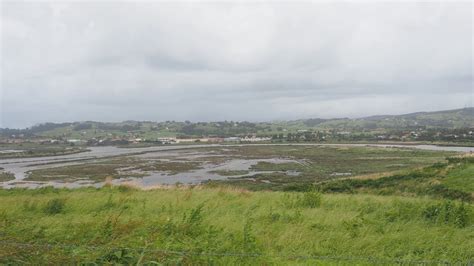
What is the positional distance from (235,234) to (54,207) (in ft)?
23.7

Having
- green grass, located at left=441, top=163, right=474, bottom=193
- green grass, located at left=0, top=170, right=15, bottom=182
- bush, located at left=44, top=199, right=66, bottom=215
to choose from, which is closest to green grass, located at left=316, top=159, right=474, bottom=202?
green grass, located at left=441, top=163, right=474, bottom=193

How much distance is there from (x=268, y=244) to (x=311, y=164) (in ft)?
206

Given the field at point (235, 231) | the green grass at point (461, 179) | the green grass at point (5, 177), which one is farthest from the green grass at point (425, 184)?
the green grass at point (5, 177)

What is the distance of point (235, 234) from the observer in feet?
26.7

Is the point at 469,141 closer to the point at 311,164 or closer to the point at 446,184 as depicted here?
the point at 311,164

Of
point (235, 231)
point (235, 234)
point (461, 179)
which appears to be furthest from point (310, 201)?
point (461, 179)

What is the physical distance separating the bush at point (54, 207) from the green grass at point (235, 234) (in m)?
0.03

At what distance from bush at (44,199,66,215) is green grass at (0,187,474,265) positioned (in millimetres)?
32

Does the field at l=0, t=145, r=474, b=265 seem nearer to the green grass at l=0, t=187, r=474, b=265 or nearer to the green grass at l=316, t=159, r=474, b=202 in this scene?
the green grass at l=0, t=187, r=474, b=265

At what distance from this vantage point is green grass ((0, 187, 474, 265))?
20.5ft

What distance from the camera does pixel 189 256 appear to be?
20.5 feet

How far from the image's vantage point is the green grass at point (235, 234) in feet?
20.5

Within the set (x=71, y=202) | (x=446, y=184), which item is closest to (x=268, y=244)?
(x=71, y=202)

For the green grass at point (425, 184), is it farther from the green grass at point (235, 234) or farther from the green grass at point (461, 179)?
the green grass at point (235, 234)
